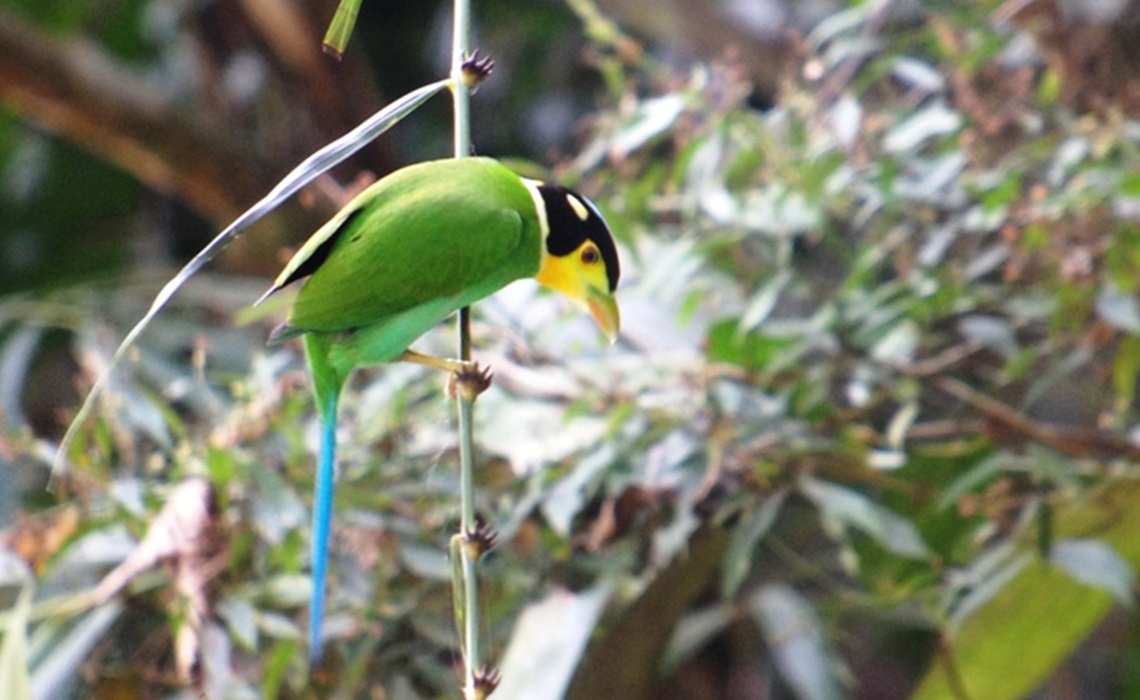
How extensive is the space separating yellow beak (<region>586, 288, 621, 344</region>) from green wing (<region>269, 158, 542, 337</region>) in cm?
4

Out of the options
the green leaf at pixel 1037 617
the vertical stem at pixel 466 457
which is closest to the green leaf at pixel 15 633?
the vertical stem at pixel 466 457

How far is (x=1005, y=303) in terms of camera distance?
123 centimetres

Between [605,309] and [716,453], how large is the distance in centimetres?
58

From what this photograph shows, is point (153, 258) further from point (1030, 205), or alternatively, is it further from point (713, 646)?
point (1030, 205)

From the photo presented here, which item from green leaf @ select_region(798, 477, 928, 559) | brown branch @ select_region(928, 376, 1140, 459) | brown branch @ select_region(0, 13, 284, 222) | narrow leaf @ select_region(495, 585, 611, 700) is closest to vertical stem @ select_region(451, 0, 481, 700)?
narrow leaf @ select_region(495, 585, 611, 700)

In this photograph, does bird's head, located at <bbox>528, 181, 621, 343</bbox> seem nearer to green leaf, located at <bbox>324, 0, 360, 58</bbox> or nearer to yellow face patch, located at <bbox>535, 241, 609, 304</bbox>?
yellow face patch, located at <bbox>535, 241, 609, 304</bbox>

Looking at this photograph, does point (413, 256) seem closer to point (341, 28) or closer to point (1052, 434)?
point (341, 28)

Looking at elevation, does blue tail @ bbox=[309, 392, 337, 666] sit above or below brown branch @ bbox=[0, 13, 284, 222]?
below

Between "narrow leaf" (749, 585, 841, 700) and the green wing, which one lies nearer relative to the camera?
the green wing

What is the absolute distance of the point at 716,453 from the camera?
1.08 m

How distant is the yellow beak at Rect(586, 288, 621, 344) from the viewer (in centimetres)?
51

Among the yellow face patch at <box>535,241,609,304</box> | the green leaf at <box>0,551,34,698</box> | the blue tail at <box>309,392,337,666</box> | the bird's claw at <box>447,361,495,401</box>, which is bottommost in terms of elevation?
the blue tail at <box>309,392,337,666</box>

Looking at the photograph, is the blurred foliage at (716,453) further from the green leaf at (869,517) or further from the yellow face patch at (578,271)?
the yellow face patch at (578,271)

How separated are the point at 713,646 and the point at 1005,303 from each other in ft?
1.69
